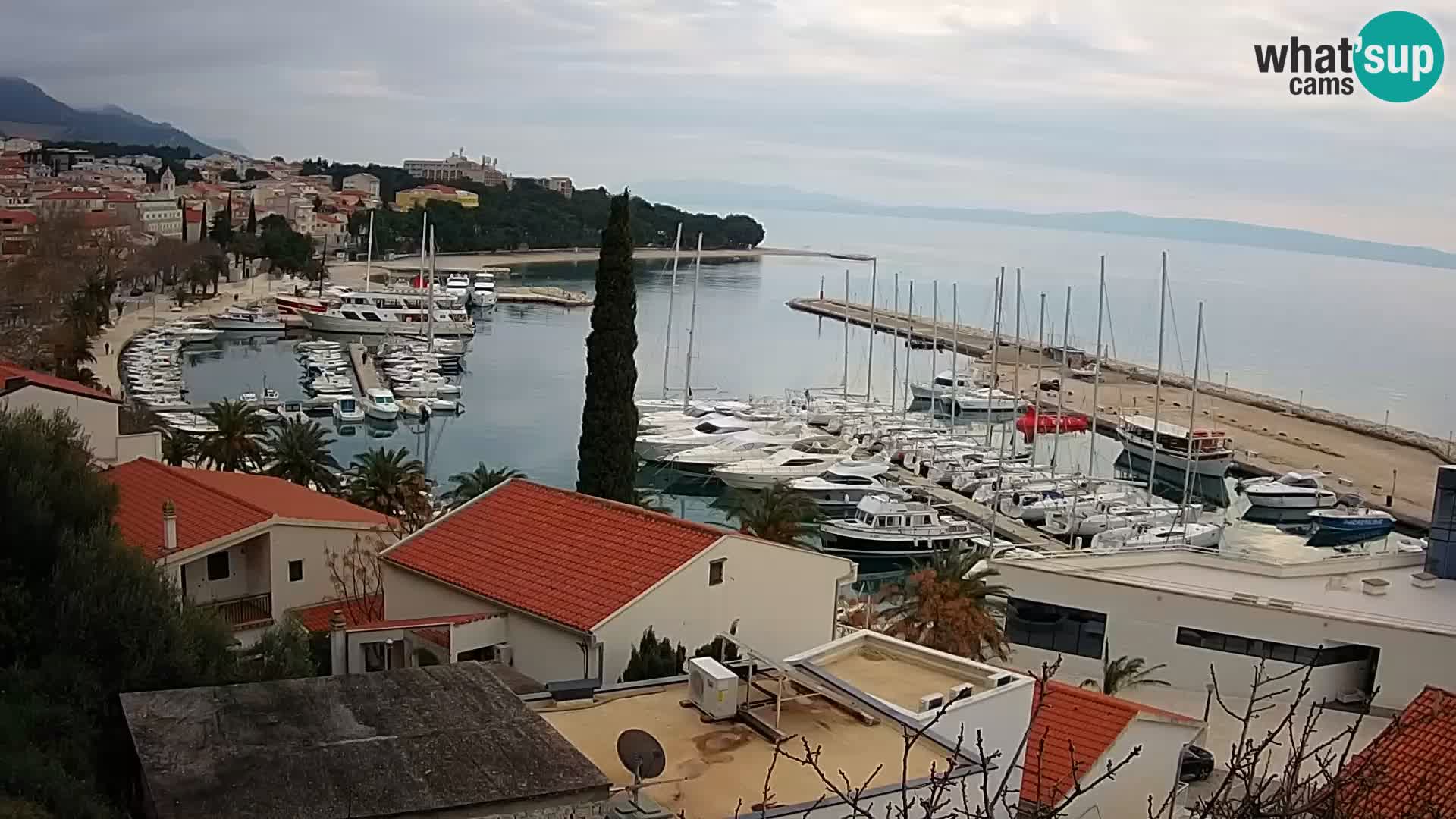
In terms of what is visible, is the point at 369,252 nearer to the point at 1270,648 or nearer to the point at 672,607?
the point at 1270,648

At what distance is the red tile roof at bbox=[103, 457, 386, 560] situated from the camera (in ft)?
42.6

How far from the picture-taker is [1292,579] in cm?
1639

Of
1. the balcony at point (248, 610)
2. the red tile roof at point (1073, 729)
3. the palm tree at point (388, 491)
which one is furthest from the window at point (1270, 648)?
the palm tree at point (388, 491)

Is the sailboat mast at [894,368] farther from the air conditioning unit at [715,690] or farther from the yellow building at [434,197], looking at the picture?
the yellow building at [434,197]

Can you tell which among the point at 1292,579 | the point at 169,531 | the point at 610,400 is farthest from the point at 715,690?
the point at 1292,579

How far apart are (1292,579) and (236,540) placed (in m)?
13.5

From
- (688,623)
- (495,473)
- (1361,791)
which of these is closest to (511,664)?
(688,623)

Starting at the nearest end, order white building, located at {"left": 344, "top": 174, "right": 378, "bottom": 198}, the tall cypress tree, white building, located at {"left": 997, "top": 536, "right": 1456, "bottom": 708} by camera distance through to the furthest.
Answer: white building, located at {"left": 997, "top": 536, "right": 1456, "bottom": 708}
the tall cypress tree
white building, located at {"left": 344, "top": 174, "right": 378, "bottom": 198}

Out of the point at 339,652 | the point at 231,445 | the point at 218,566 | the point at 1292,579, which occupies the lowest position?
the point at 1292,579

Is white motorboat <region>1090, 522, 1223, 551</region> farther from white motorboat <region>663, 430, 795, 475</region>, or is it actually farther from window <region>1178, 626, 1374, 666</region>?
window <region>1178, 626, 1374, 666</region>

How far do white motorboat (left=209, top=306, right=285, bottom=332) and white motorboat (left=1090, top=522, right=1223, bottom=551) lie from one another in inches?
1772

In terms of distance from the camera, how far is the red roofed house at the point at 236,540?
42.0ft

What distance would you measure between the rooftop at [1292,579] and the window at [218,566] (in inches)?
369

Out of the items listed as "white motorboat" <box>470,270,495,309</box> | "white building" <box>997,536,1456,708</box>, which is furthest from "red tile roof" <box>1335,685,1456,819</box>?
"white motorboat" <box>470,270,495,309</box>
